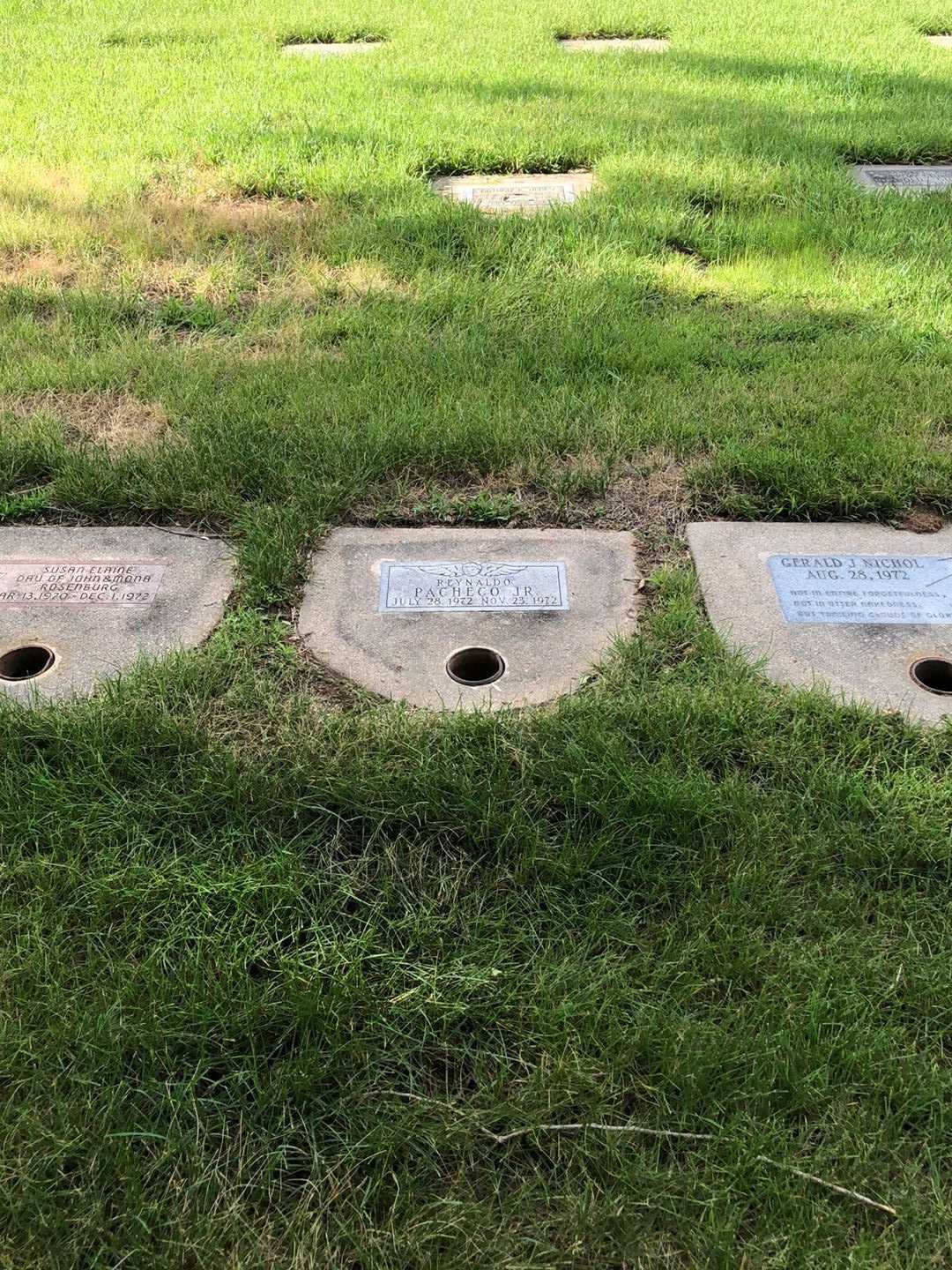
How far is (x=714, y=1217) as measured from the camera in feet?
5.11

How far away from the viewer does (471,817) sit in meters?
2.13

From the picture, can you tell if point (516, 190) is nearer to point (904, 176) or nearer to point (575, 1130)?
point (904, 176)

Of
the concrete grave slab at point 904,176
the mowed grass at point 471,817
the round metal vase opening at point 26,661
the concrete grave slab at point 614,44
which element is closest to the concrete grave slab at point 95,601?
the round metal vase opening at point 26,661

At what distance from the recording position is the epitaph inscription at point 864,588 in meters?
2.62

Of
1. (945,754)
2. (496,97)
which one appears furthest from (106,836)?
(496,97)

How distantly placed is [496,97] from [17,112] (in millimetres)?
2660

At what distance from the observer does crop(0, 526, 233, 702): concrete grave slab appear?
251 cm

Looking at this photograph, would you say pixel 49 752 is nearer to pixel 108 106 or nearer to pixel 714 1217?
pixel 714 1217

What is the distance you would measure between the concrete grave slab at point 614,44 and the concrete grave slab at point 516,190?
88.6 inches

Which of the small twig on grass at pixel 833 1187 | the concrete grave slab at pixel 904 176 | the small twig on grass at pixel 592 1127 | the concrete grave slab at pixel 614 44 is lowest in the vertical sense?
the small twig on grass at pixel 833 1187

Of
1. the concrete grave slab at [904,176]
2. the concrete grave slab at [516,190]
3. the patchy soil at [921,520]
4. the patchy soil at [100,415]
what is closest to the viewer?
the patchy soil at [921,520]

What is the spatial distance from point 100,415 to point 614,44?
525 cm

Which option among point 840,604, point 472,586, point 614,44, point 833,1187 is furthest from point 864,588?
point 614,44

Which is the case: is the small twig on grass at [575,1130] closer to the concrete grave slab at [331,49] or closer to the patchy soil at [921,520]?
the patchy soil at [921,520]
